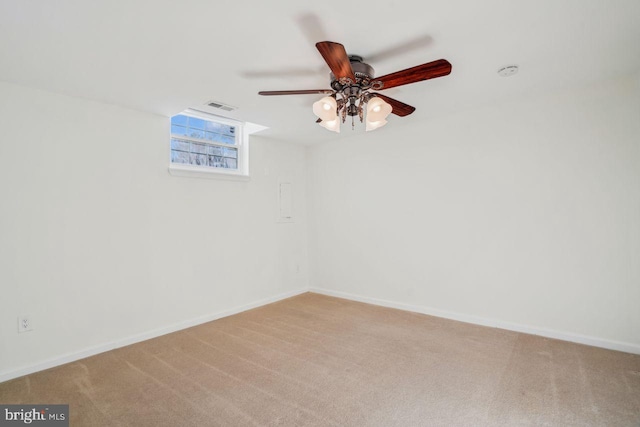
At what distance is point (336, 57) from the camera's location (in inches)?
70.4

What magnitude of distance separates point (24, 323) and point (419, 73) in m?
3.47

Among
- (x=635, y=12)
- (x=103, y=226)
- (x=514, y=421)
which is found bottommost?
(x=514, y=421)

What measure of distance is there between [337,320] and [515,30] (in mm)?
3047

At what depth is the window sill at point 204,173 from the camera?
343 centimetres

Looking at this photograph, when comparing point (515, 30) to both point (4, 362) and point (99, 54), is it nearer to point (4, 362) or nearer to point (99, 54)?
point (99, 54)

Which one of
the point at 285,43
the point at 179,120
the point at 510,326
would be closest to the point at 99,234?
the point at 179,120

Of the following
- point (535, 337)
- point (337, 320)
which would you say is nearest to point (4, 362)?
point (337, 320)

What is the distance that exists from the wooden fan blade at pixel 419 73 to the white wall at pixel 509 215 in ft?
5.56

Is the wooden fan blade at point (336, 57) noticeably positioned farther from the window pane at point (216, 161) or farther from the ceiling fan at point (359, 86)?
the window pane at point (216, 161)

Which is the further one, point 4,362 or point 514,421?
point 4,362

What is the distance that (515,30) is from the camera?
6.37ft

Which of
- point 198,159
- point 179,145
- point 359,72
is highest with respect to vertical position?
point 359,72

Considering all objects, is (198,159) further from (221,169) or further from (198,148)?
(221,169)

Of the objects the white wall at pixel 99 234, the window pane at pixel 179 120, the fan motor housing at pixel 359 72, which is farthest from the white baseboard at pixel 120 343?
the fan motor housing at pixel 359 72
